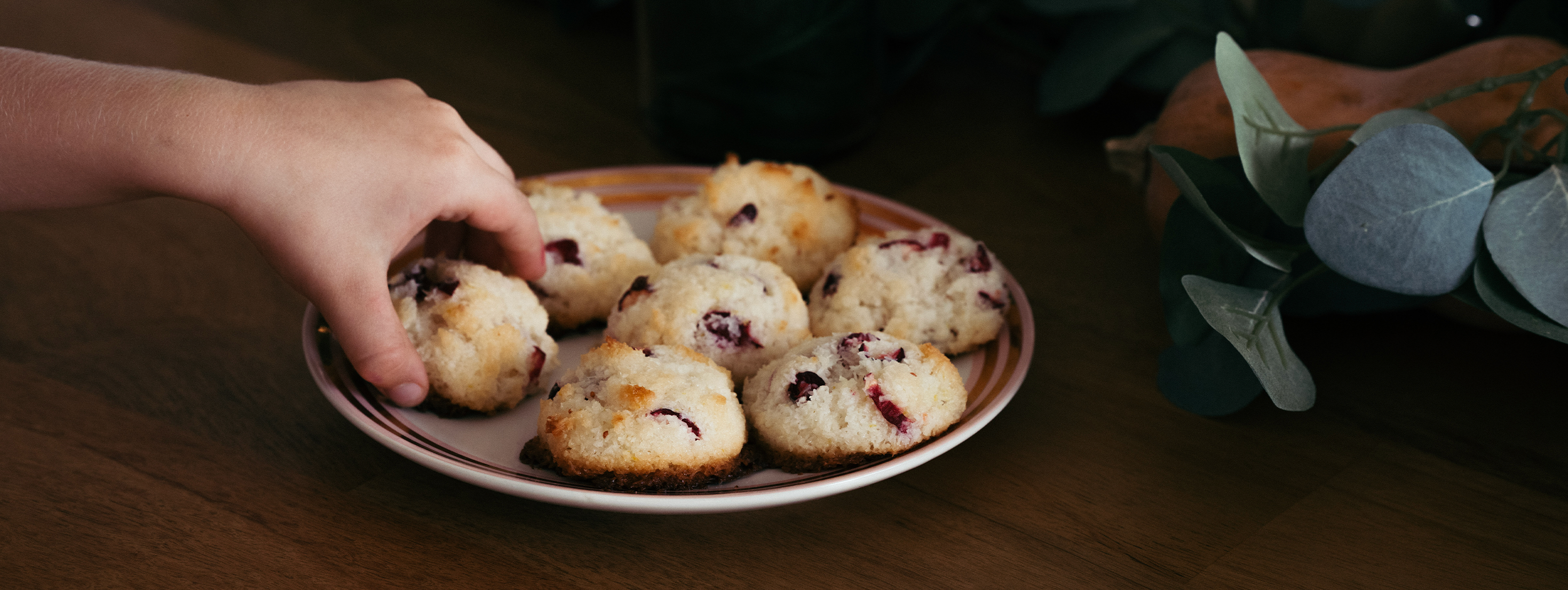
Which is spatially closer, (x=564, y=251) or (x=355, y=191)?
(x=355, y=191)

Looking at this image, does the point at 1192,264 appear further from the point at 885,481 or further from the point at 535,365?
the point at 535,365

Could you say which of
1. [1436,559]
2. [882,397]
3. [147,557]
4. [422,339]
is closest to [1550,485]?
[1436,559]

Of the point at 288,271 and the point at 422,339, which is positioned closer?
the point at 288,271

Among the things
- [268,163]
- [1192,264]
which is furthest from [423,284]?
[1192,264]

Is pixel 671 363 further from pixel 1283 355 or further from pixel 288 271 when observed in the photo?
pixel 1283 355

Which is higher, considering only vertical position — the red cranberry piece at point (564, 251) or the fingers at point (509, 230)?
the fingers at point (509, 230)

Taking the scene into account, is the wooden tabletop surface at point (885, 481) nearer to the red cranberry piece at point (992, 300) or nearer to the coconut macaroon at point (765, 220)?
the red cranberry piece at point (992, 300)

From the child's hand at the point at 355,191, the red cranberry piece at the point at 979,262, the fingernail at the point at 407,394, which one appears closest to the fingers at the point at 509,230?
the child's hand at the point at 355,191
